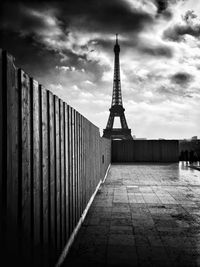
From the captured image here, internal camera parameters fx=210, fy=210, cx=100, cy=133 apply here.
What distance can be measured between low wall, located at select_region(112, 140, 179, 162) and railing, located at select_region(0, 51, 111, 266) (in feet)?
60.8

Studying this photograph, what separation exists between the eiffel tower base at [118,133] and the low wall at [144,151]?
21.1m

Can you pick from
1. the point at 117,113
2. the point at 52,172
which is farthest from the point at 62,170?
the point at 117,113

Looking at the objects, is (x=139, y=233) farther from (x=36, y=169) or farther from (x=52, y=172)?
(x=36, y=169)

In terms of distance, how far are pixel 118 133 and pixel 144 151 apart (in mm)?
23253

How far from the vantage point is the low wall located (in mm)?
21141

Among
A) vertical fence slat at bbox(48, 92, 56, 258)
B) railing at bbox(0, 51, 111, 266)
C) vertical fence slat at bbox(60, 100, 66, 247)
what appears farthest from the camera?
vertical fence slat at bbox(60, 100, 66, 247)

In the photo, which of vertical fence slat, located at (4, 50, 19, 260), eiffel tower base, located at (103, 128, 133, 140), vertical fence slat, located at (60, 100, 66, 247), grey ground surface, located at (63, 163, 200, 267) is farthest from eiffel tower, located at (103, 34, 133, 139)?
vertical fence slat, located at (4, 50, 19, 260)

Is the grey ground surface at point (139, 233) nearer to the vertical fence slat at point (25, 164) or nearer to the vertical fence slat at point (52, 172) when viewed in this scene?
the vertical fence slat at point (52, 172)

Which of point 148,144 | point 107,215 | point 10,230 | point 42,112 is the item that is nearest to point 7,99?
point 42,112

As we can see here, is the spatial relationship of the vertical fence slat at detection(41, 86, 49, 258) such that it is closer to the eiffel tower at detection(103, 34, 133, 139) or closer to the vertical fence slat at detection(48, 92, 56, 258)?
the vertical fence slat at detection(48, 92, 56, 258)

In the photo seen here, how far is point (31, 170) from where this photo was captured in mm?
1844

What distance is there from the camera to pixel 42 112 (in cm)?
209

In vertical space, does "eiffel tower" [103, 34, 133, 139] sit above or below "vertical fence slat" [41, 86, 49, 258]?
above

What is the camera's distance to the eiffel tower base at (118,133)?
4341cm
